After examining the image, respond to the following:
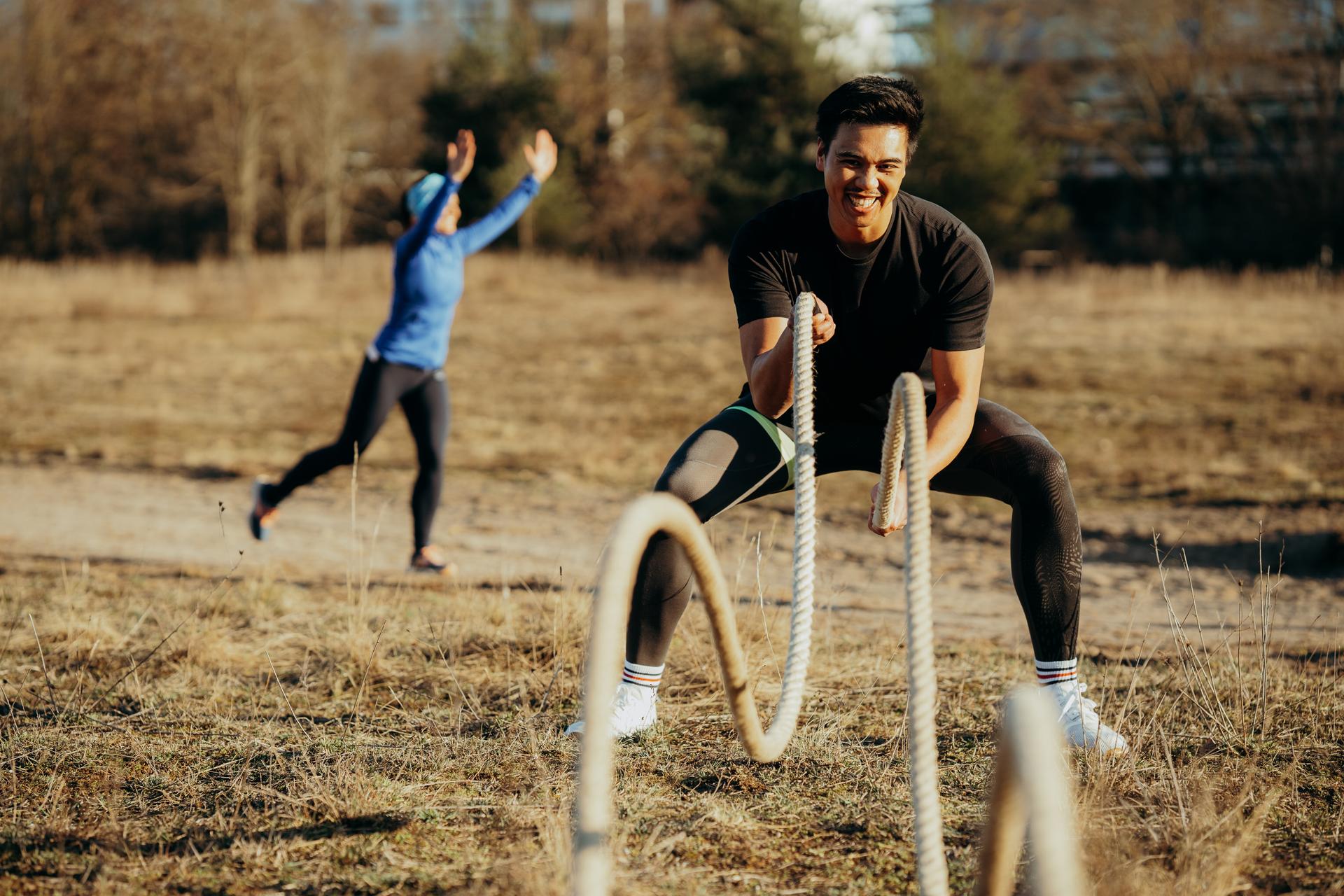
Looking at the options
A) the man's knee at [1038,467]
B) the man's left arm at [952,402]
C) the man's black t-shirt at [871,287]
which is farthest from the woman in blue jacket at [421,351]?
the man's knee at [1038,467]

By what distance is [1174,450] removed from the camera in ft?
33.8

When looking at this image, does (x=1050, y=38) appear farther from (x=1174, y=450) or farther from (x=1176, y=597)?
(x=1176, y=597)

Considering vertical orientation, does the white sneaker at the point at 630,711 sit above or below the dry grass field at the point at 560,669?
above

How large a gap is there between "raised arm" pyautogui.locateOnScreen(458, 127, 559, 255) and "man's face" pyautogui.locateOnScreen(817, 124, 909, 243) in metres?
3.31

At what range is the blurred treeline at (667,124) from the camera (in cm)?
2711

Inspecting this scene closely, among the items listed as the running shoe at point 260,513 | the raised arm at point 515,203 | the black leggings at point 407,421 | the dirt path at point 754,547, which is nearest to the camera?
the dirt path at point 754,547

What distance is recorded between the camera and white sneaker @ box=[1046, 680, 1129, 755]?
329cm

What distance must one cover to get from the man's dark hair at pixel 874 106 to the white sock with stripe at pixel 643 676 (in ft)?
5.15

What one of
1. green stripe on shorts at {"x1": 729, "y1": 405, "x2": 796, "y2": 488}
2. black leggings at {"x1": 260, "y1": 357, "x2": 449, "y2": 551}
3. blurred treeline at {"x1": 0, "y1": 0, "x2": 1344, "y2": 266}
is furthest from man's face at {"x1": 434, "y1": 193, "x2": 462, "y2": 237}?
blurred treeline at {"x1": 0, "y1": 0, "x2": 1344, "y2": 266}

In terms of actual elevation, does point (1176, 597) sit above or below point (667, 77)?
below

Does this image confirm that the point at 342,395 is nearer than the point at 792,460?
No

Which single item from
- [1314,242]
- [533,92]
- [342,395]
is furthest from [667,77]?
[342,395]

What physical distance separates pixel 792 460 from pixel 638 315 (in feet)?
52.5

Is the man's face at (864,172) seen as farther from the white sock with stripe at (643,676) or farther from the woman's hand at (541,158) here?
the woman's hand at (541,158)
